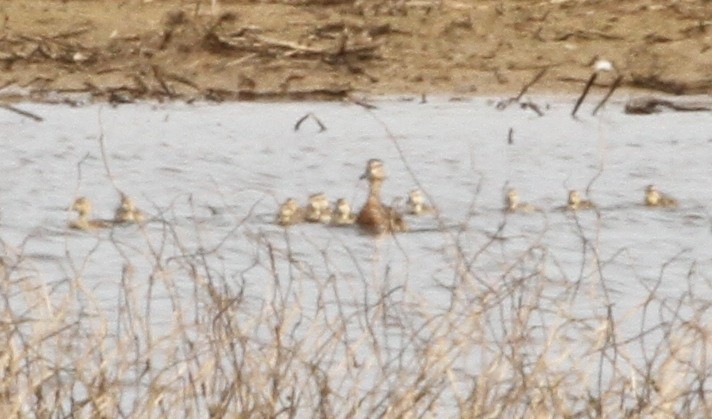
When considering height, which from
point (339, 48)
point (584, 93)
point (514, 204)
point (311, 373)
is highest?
point (339, 48)

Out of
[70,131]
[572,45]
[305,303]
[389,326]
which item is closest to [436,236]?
[305,303]

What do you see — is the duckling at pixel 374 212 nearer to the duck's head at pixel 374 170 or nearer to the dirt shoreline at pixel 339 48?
the duck's head at pixel 374 170

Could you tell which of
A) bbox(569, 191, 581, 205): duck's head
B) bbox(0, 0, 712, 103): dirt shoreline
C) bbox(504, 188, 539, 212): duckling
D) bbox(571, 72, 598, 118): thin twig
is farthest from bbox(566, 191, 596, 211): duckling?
bbox(0, 0, 712, 103): dirt shoreline

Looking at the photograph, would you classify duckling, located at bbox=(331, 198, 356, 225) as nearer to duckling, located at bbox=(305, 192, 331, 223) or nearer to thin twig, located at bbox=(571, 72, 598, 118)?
duckling, located at bbox=(305, 192, 331, 223)

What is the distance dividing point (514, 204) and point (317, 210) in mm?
886

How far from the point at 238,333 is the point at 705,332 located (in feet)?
3.82

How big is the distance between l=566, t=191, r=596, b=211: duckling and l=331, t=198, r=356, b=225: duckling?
0.91 m

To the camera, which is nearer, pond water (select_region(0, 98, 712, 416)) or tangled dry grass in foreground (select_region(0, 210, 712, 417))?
tangled dry grass in foreground (select_region(0, 210, 712, 417))

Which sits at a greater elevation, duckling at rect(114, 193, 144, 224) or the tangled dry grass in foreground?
the tangled dry grass in foreground

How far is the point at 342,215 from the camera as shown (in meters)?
10.8

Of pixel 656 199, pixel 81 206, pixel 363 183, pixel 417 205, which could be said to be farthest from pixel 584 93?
pixel 81 206

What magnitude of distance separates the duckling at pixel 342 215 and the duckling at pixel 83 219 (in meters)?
0.94

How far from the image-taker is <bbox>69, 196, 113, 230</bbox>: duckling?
33.8 ft

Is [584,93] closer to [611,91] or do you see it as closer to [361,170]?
[611,91]
